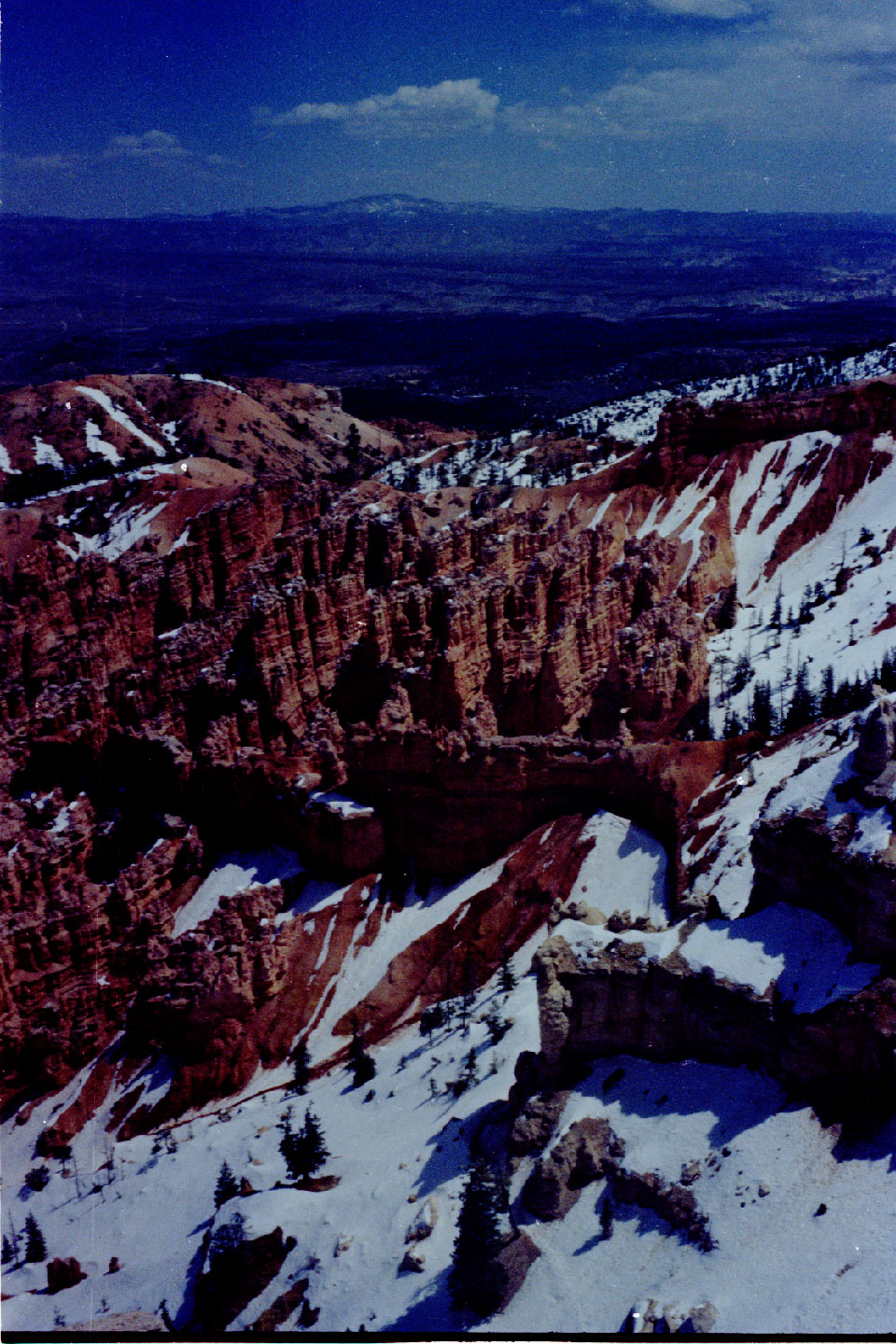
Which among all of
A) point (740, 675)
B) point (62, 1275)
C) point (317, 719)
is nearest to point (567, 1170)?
point (62, 1275)

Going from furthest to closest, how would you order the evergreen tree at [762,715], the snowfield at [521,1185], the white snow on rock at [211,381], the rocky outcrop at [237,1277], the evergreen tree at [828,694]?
the white snow on rock at [211,381]
the evergreen tree at [762,715]
the evergreen tree at [828,694]
the rocky outcrop at [237,1277]
the snowfield at [521,1185]

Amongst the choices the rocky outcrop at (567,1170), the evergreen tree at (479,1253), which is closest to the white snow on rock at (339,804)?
the evergreen tree at (479,1253)

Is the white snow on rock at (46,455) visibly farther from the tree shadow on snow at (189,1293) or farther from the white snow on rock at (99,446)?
the tree shadow on snow at (189,1293)

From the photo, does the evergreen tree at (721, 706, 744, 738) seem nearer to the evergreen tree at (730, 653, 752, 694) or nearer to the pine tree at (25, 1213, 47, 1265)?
the evergreen tree at (730, 653, 752, 694)

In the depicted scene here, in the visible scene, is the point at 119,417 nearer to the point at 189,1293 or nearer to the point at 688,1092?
the point at 189,1293

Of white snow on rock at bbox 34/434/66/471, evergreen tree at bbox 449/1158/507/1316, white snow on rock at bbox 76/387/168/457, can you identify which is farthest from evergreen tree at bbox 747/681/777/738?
white snow on rock at bbox 34/434/66/471
